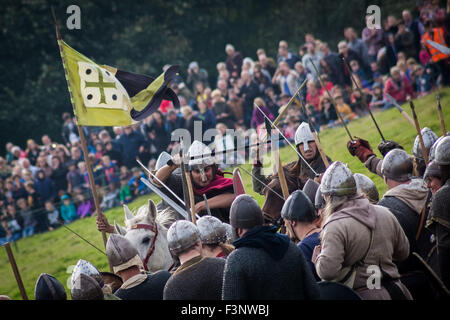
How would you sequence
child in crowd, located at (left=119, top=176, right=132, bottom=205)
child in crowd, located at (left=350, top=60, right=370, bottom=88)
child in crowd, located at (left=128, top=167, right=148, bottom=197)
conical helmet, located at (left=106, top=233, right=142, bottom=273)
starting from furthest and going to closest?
child in crowd, located at (left=119, top=176, right=132, bottom=205) → child in crowd, located at (left=128, top=167, right=148, bottom=197) → child in crowd, located at (left=350, top=60, right=370, bottom=88) → conical helmet, located at (left=106, top=233, right=142, bottom=273)

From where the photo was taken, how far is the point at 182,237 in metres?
4.81

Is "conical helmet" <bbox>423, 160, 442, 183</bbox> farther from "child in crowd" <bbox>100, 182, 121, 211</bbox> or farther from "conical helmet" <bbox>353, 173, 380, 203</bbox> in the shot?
"child in crowd" <bbox>100, 182, 121, 211</bbox>

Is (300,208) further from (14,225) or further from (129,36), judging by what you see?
(129,36)

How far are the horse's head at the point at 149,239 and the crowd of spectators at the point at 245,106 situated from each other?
6.69m

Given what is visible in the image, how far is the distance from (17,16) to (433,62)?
16.2 metres

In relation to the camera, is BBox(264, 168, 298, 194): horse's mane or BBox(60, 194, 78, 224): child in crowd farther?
BBox(60, 194, 78, 224): child in crowd

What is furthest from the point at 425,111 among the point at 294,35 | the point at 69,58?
the point at 294,35

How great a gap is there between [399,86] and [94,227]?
289 inches

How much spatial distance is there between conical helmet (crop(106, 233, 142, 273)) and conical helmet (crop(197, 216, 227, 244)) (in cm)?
61

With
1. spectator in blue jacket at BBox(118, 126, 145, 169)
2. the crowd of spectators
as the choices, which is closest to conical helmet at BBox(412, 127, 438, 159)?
the crowd of spectators

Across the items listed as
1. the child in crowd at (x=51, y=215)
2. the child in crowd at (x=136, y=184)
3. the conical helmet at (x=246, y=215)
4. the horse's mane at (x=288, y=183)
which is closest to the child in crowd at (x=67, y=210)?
the child in crowd at (x=51, y=215)

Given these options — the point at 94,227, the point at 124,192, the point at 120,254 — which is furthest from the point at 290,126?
the point at 120,254

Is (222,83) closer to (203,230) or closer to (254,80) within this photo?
(254,80)

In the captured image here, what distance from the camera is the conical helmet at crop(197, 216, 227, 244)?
5.35m
